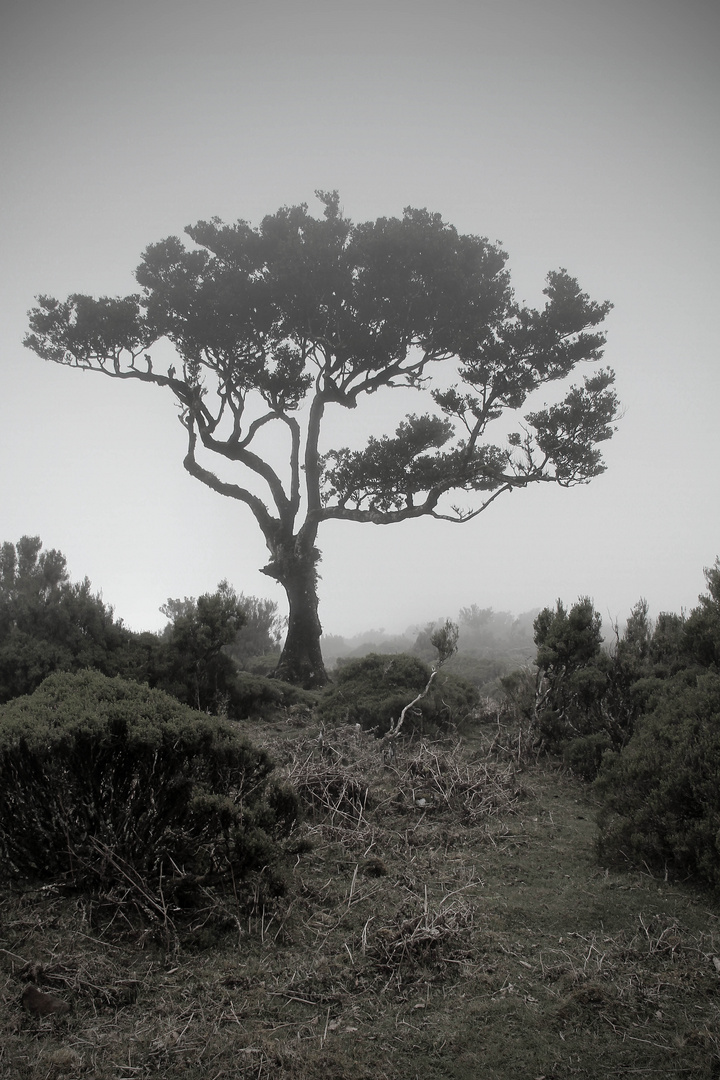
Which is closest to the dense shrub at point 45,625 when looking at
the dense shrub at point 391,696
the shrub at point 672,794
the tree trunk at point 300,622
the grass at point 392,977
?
the dense shrub at point 391,696

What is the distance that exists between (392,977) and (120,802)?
178 centimetres

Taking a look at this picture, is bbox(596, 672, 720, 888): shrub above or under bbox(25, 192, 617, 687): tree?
under

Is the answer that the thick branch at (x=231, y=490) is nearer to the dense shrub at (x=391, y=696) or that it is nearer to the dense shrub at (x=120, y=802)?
the dense shrub at (x=391, y=696)

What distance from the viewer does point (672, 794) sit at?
4.27m

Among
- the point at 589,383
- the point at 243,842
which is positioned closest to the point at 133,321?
the point at 589,383

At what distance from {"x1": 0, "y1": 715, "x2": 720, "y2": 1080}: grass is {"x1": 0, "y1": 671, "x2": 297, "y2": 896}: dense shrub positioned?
9.9 inches

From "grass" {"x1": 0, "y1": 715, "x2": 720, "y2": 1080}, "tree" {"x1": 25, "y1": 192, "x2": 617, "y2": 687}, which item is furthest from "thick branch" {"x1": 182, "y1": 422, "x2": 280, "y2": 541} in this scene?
"grass" {"x1": 0, "y1": 715, "x2": 720, "y2": 1080}

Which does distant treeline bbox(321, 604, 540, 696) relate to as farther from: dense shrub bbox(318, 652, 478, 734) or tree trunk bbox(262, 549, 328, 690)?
dense shrub bbox(318, 652, 478, 734)

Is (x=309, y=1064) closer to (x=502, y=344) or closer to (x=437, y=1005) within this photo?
(x=437, y=1005)

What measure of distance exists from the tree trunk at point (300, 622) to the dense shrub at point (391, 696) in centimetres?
374

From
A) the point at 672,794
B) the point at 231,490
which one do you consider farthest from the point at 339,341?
the point at 672,794

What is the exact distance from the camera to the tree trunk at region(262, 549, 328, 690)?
1401 centimetres

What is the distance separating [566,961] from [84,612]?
29.0ft

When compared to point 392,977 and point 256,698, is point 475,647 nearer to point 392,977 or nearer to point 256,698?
point 256,698
